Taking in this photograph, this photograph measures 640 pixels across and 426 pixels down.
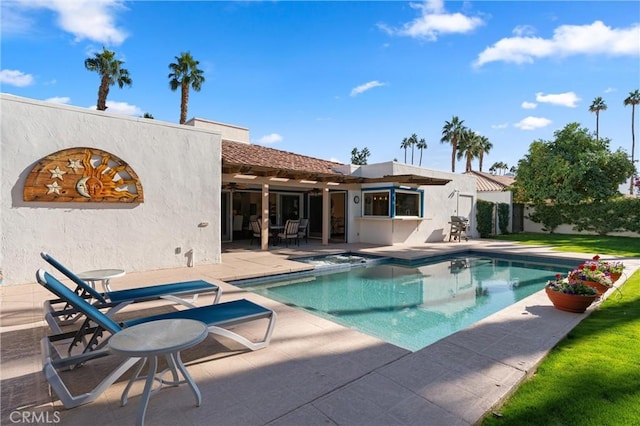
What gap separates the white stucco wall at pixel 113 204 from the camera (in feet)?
23.6

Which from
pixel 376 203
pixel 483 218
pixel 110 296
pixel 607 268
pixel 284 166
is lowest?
pixel 110 296

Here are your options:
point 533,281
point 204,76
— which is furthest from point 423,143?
point 533,281

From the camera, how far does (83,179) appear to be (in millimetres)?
7938

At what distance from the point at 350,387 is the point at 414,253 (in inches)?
415

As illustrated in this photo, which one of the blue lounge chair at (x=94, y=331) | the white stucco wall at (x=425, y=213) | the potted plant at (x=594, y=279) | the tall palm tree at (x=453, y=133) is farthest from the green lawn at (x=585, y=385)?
the tall palm tree at (x=453, y=133)

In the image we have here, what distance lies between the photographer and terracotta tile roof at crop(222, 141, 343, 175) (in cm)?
1260

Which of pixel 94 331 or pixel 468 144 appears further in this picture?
pixel 468 144

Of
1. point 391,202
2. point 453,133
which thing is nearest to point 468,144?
point 453,133

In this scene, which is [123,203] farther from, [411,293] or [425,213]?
[425,213]

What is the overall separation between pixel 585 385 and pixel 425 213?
14.7 metres

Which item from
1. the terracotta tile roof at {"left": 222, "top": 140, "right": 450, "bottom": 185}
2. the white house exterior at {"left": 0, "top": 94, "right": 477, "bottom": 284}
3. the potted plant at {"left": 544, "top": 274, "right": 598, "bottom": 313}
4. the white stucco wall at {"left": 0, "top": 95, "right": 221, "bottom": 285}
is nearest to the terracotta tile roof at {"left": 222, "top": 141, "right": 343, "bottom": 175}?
the terracotta tile roof at {"left": 222, "top": 140, "right": 450, "bottom": 185}

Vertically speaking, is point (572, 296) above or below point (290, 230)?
below

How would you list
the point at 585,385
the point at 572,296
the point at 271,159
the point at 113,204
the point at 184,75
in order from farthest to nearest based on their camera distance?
the point at 184,75 < the point at 271,159 < the point at 113,204 < the point at 572,296 < the point at 585,385

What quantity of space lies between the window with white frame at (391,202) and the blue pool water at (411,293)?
3857 millimetres
